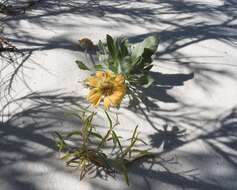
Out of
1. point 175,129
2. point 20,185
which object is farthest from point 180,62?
point 20,185

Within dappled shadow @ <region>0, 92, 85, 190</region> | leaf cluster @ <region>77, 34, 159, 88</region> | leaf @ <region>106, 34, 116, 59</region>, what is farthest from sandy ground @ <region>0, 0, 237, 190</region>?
leaf @ <region>106, 34, 116, 59</region>

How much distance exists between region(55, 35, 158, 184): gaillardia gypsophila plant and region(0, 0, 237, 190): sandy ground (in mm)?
51

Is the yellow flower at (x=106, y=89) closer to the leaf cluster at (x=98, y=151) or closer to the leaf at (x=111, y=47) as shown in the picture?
the leaf cluster at (x=98, y=151)

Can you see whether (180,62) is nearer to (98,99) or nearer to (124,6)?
(98,99)

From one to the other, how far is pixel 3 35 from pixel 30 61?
0.36 m

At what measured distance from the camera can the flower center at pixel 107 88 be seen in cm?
188

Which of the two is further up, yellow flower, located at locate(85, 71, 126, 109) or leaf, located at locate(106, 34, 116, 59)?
leaf, located at locate(106, 34, 116, 59)

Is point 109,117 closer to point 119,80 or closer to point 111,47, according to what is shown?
point 119,80

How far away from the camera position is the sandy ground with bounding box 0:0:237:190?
1.69m

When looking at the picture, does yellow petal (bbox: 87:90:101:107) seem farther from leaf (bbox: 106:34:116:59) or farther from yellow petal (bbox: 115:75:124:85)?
leaf (bbox: 106:34:116:59)

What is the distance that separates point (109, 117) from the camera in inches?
75.4

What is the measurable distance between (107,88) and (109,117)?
0.45 ft

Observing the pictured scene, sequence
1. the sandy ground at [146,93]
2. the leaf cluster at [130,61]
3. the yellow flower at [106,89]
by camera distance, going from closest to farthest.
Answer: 1. the sandy ground at [146,93]
2. the yellow flower at [106,89]
3. the leaf cluster at [130,61]

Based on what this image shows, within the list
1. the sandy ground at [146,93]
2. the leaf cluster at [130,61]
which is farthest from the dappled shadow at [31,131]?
the leaf cluster at [130,61]
